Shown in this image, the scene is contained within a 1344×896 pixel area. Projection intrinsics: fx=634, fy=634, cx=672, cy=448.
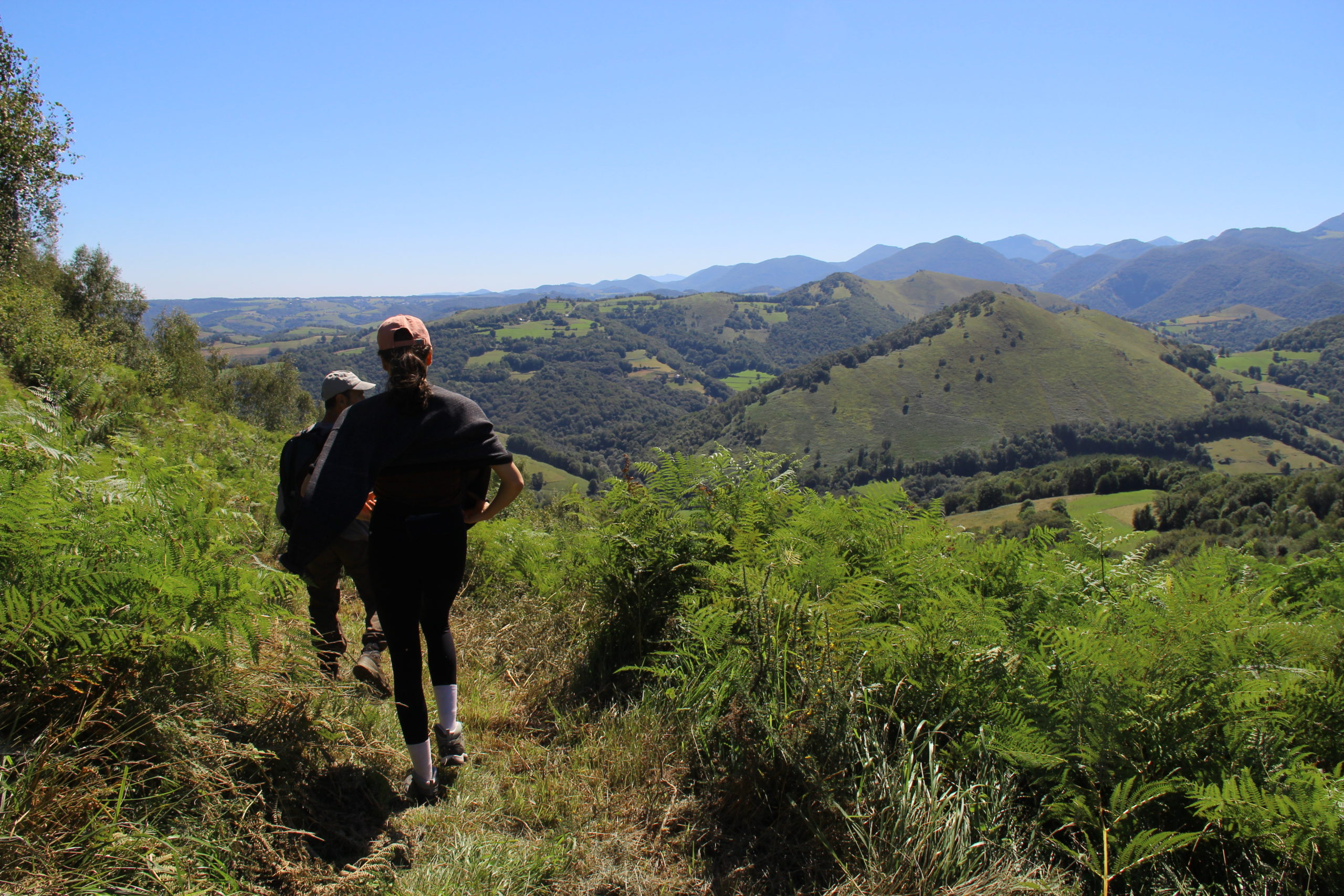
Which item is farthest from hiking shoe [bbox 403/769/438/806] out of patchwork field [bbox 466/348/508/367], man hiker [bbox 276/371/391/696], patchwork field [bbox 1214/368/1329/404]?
patchwork field [bbox 1214/368/1329/404]

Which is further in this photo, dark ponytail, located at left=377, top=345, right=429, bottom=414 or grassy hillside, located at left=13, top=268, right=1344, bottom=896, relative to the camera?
dark ponytail, located at left=377, top=345, right=429, bottom=414

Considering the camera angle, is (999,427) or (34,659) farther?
(999,427)

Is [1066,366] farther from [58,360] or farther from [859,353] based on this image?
[58,360]

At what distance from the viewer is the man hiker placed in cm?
365

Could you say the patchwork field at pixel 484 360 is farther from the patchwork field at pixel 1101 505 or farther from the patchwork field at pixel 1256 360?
the patchwork field at pixel 1256 360

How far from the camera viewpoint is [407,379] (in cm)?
274

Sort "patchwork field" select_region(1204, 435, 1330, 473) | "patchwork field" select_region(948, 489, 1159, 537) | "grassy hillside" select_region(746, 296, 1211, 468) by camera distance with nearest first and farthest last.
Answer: "patchwork field" select_region(948, 489, 1159, 537) → "patchwork field" select_region(1204, 435, 1330, 473) → "grassy hillside" select_region(746, 296, 1211, 468)

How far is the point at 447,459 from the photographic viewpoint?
9.37 ft

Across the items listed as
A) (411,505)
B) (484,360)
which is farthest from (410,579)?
(484,360)

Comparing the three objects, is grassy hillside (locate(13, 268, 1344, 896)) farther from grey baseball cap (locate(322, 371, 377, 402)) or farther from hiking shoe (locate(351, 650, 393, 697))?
grey baseball cap (locate(322, 371, 377, 402))

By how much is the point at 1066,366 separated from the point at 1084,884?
178 m

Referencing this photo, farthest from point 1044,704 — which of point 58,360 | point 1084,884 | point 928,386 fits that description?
point 928,386

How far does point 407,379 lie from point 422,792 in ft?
5.98

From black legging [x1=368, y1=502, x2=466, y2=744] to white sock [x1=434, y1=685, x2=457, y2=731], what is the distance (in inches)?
6.8
